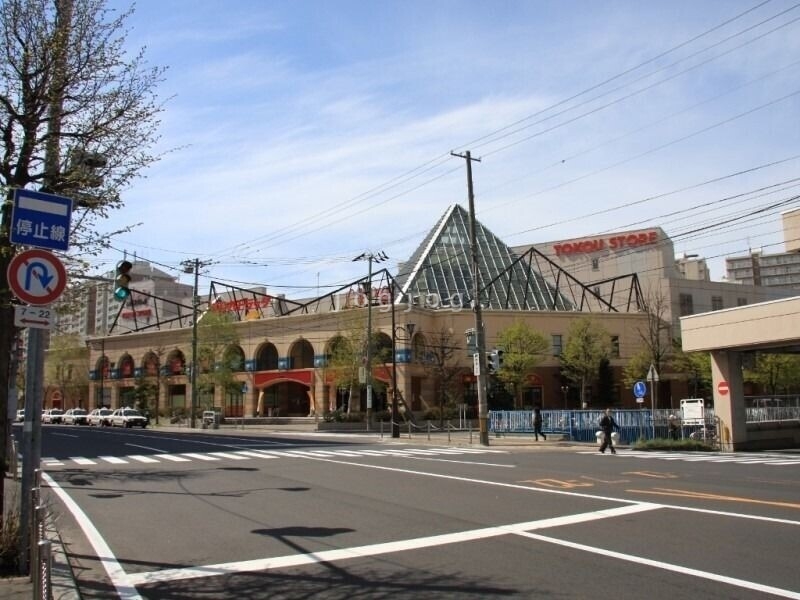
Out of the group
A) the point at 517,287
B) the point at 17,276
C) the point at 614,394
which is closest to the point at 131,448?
the point at 17,276

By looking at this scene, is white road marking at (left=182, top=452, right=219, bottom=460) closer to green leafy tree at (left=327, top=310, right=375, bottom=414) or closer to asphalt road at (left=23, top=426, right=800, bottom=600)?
asphalt road at (left=23, top=426, right=800, bottom=600)

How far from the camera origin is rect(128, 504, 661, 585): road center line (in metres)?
7.98

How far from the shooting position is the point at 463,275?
7206 centimetres

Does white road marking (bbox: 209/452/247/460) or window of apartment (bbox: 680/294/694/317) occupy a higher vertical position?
window of apartment (bbox: 680/294/694/317)

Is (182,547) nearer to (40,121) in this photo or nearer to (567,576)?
(567,576)

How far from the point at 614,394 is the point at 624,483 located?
51271 millimetres

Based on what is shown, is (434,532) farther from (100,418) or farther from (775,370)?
(100,418)

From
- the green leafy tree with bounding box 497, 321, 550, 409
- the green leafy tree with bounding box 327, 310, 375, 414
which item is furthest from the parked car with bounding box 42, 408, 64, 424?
the green leafy tree with bounding box 497, 321, 550, 409

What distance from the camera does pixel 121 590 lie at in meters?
7.41

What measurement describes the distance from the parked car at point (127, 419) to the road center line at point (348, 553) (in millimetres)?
51846

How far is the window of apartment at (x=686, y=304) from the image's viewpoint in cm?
7944

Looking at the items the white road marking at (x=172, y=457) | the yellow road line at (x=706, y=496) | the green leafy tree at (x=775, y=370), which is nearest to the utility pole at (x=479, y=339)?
the white road marking at (x=172, y=457)

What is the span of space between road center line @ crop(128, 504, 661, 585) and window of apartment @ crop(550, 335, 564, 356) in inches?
2195

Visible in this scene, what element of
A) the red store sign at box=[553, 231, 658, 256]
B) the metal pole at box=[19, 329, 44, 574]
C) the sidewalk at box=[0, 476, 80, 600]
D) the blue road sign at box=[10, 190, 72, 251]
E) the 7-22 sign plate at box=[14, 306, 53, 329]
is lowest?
the sidewalk at box=[0, 476, 80, 600]
